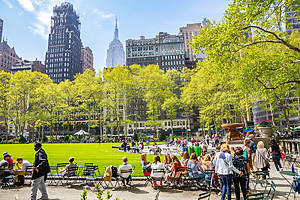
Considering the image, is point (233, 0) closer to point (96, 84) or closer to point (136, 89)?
point (96, 84)

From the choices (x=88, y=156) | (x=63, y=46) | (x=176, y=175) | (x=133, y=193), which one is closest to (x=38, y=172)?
(x=133, y=193)

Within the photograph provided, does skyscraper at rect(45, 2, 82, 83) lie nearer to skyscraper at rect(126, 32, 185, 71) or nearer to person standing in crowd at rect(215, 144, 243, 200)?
skyscraper at rect(126, 32, 185, 71)

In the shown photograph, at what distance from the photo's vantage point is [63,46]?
131625 millimetres

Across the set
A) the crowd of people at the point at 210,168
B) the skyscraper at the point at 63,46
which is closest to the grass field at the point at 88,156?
the crowd of people at the point at 210,168

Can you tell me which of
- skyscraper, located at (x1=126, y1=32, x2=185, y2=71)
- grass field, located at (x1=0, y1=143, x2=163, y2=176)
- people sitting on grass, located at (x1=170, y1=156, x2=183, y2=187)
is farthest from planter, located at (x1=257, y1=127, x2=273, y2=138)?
skyscraper, located at (x1=126, y1=32, x2=185, y2=71)

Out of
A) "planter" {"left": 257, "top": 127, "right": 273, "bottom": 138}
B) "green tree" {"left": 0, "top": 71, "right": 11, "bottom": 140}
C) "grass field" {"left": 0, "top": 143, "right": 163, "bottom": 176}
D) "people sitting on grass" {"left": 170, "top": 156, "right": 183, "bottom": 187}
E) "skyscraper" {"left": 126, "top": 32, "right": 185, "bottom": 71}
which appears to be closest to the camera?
"people sitting on grass" {"left": 170, "top": 156, "right": 183, "bottom": 187}

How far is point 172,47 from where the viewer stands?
88500mm

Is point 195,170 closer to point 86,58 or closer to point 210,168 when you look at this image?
point 210,168

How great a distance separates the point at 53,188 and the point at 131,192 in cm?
378

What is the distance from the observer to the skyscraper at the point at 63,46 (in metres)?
126

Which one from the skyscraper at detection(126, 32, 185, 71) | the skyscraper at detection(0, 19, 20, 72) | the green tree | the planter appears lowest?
the planter

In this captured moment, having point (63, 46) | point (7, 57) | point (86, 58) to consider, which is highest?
point (86, 58)

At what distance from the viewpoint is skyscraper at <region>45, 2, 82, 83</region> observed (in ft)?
414

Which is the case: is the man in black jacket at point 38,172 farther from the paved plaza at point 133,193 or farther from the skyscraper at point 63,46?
the skyscraper at point 63,46
